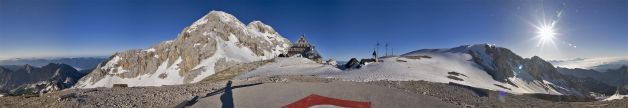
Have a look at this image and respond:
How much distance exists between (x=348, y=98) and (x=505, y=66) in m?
111

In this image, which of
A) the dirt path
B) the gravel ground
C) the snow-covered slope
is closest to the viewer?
the dirt path

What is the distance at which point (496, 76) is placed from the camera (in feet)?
323

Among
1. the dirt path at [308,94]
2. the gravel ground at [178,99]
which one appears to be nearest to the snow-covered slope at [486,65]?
the gravel ground at [178,99]

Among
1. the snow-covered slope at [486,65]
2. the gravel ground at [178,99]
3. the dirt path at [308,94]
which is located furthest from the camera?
the snow-covered slope at [486,65]

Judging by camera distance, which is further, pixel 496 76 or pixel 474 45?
pixel 474 45

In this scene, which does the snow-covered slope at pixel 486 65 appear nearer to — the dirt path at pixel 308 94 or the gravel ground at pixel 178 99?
the gravel ground at pixel 178 99

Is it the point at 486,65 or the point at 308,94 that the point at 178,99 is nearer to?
the point at 308,94

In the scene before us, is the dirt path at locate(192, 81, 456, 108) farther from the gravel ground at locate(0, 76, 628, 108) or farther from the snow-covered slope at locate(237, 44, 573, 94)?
the snow-covered slope at locate(237, 44, 573, 94)

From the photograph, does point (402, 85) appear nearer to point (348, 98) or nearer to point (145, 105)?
point (348, 98)

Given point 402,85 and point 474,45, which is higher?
point 474,45

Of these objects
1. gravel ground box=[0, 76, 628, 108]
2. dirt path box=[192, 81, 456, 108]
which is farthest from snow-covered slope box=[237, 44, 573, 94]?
dirt path box=[192, 81, 456, 108]

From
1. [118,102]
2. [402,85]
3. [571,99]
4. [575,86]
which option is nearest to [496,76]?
[571,99]

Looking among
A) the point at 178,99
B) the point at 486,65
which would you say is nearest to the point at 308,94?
the point at 178,99

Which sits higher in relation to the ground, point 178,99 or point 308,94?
point 308,94
